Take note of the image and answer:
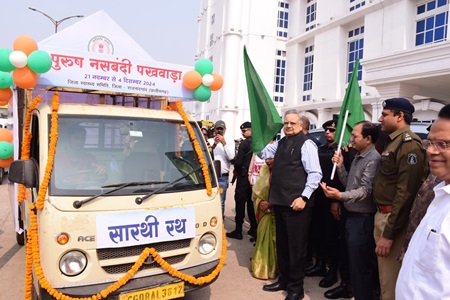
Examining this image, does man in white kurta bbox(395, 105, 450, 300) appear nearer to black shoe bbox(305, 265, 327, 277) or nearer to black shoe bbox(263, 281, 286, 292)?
black shoe bbox(263, 281, 286, 292)

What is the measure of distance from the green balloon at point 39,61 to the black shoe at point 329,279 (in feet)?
12.6

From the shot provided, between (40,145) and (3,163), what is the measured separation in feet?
6.09

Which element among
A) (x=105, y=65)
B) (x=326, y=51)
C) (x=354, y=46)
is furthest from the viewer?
(x=326, y=51)

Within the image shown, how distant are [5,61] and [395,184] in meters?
3.89

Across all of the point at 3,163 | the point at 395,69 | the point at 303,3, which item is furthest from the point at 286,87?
the point at 3,163

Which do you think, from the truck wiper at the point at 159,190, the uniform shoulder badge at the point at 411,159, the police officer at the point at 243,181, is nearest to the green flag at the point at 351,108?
the uniform shoulder badge at the point at 411,159

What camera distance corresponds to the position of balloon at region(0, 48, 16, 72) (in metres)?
3.62

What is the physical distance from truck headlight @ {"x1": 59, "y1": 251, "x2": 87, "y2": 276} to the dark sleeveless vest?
199cm

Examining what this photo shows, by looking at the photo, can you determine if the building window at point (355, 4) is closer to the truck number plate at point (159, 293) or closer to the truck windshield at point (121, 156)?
the truck windshield at point (121, 156)

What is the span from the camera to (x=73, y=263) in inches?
106

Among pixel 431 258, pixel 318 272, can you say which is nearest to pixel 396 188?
pixel 431 258

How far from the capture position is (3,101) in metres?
4.32

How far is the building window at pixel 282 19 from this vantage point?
31609 millimetres

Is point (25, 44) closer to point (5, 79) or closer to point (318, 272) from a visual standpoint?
point (5, 79)
